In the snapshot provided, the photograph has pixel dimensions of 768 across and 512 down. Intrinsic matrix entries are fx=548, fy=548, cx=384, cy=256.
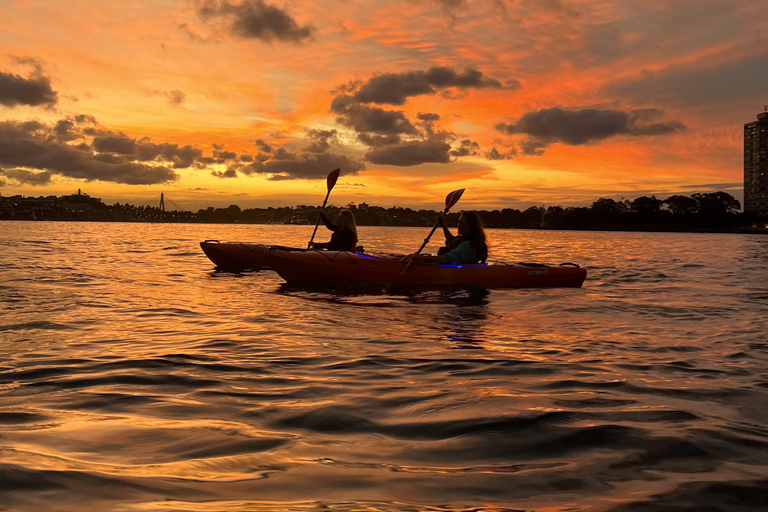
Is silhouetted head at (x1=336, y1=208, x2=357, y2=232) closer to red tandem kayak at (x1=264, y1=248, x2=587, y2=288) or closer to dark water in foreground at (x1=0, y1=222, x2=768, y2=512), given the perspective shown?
red tandem kayak at (x1=264, y1=248, x2=587, y2=288)

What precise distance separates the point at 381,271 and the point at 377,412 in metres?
8.82

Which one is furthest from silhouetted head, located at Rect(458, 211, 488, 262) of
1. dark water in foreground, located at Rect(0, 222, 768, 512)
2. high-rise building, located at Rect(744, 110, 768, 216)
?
high-rise building, located at Rect(744, 110, 768, 216)

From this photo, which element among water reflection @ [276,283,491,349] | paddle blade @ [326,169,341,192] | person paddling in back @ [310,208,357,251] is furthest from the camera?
paddle blade @ [326,169,341,192]

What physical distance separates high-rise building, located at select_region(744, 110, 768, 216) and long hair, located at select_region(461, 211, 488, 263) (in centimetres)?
19695

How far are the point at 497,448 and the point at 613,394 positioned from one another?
1.77 m

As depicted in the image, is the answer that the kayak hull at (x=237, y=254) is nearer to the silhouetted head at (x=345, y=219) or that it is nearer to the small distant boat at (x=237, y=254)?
the small distant boat at (x=237, y=254)

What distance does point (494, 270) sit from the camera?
42.6 feet

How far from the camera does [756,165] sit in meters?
180

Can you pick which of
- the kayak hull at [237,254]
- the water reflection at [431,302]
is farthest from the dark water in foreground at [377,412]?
the kayak hull at [237,254]

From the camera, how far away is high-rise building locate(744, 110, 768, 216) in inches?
6993

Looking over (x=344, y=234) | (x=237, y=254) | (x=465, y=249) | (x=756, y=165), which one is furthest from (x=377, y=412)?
(x=756, y=165)

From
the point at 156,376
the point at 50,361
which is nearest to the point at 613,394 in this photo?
the point at 156,376

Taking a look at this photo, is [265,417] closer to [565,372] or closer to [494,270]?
[565,372]

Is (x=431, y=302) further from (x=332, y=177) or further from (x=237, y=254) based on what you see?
(x=237, y=254)
